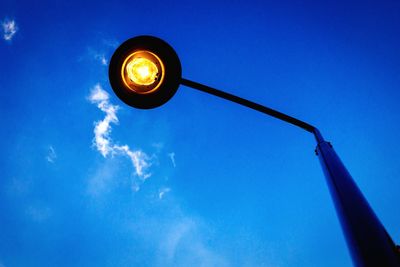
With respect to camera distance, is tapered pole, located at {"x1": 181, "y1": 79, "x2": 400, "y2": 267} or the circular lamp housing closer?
tapered pole, located at {"x1": 181, "y1": 79, "x2": 400, "y2": 267}

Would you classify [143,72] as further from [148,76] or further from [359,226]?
[359,226]

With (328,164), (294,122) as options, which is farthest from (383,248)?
(294,122)

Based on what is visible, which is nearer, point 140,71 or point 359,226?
point 359,226

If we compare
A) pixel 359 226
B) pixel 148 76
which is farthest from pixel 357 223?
pixel 148 76

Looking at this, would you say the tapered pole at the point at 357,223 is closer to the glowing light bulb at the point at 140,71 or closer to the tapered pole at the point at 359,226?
the tapered pole at the point at 359,226

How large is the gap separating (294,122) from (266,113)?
0.32 metres

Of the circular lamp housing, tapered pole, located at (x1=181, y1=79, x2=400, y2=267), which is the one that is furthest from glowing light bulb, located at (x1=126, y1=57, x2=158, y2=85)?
tapered pole, located at (x1=181, y1=79, x2=400, y2=267)

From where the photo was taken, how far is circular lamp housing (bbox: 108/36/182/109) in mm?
2971

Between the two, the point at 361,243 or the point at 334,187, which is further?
the point at 334,187

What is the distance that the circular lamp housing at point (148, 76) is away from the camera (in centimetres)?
297

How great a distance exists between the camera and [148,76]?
300cm

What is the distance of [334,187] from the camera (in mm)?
1641

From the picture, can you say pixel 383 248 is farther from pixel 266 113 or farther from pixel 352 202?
pixel 266 113

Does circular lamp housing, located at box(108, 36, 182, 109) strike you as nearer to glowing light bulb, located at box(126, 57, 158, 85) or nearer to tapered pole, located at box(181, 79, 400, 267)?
glowing light bulb, located at box(126, 57, 158, 85)
